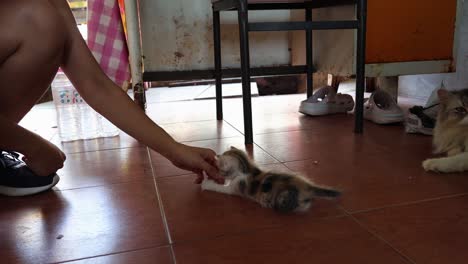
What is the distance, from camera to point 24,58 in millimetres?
867

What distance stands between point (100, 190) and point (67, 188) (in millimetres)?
98

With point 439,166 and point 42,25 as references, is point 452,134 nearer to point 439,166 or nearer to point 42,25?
point 439,166

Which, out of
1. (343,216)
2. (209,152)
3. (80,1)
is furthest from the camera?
(80,1)

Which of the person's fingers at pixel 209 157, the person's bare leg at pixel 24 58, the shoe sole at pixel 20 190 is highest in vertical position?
the person's bare leg at pixel 24 58

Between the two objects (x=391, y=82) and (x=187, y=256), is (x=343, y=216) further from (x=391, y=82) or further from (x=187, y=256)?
(x=391, y=82)

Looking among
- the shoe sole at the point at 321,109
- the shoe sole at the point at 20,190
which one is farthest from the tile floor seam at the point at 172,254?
the shoe sole at the point at 321,109

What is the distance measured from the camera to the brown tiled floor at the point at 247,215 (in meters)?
0.72

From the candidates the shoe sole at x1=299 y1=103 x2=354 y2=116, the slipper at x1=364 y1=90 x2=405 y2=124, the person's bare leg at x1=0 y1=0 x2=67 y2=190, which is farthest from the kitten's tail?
the shoe sole at x1=299 y1=103 x2=354 y2=116

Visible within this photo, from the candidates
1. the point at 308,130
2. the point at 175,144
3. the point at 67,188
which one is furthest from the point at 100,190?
the point at 308,130

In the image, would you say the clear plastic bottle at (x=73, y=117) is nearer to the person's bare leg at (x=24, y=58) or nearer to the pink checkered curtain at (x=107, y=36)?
the pink checkered curtain at (x=107, y=36)

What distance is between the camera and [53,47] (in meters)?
0.88

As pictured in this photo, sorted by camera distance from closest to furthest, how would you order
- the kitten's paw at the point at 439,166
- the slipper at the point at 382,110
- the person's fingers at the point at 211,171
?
the person's fingers at the point at 211,171, the kitten's paw at the point at 439,166, the slipper at the point at 382,110

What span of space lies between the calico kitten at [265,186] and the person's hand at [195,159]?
0.02 metres

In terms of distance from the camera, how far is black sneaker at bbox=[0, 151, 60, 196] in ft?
3.39
